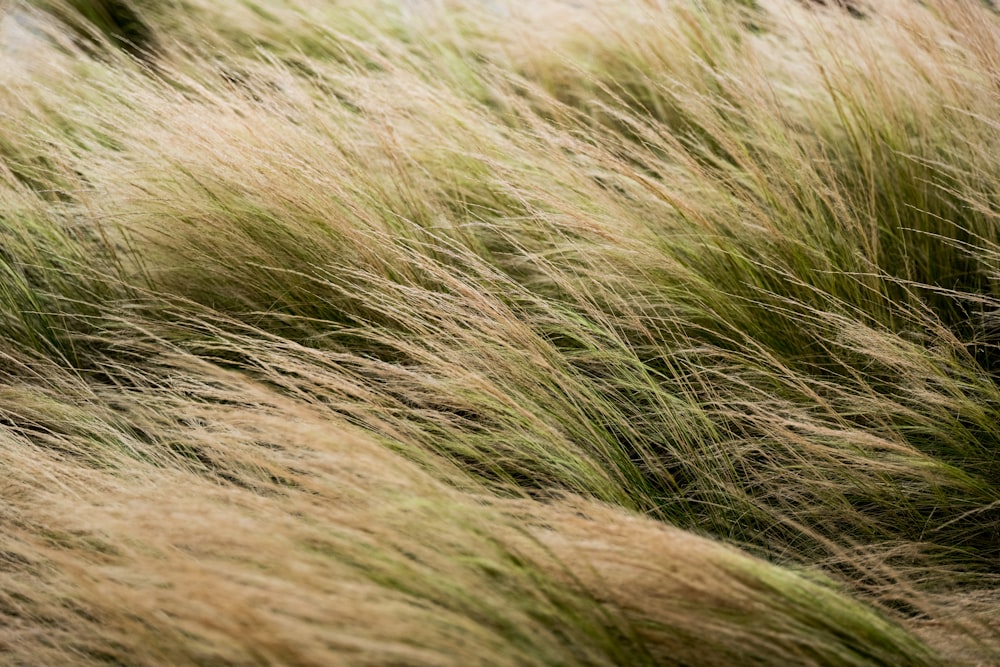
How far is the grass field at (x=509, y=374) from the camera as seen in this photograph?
3.11ft

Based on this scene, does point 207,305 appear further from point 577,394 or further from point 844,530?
point 844,530

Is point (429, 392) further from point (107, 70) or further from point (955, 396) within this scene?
point (107, 70)

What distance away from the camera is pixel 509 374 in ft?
4.27

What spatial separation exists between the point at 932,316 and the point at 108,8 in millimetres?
2634

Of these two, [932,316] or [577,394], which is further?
[932,316]

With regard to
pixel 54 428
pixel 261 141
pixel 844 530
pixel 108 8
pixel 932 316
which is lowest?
pixel 844 530

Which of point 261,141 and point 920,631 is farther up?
point 261,141

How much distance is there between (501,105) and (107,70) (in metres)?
1.03

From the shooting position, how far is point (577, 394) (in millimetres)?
1274

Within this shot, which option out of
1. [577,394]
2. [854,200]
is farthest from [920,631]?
[854,200]

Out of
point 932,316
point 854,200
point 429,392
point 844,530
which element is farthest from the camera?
point 854,200

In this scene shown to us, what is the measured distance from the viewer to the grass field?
37.3 inches

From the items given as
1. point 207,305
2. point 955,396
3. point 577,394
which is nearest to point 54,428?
point 207,305

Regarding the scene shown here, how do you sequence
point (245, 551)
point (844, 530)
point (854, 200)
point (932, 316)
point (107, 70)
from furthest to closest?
point (107, 70)
point (854, 200)
point (932, 316)
point (844, 530)
point (245, 551)
